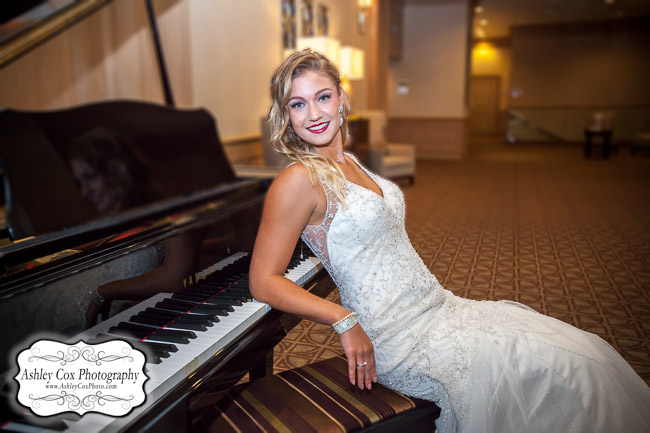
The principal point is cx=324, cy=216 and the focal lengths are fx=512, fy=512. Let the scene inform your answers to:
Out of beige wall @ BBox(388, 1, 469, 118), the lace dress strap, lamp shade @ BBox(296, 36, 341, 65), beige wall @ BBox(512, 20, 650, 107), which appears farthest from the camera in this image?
beige wall @ BBox(512, 20, 650, 107)

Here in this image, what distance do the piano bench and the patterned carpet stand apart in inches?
22.2

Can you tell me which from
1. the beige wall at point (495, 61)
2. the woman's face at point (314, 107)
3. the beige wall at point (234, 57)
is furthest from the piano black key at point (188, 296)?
the beige wall at point (495, 61)

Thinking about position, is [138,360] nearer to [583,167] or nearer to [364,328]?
[364,328]

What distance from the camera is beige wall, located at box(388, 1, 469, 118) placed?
11.0 metres

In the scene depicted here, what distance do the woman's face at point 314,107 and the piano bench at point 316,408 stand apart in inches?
24.2

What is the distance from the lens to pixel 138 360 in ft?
2.85

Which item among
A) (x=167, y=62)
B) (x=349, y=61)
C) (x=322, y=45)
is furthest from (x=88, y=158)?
(x=349, y=61)

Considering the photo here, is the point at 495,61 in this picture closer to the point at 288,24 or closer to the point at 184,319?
the point at 288,24

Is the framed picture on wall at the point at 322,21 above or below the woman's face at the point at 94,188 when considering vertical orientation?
above

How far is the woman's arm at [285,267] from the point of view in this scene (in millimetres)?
1160

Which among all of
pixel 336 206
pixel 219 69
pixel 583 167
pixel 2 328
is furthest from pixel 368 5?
pixel 2 328

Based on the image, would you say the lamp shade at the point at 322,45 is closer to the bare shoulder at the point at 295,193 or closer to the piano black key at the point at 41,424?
the bare shoulder at the point at 295,193

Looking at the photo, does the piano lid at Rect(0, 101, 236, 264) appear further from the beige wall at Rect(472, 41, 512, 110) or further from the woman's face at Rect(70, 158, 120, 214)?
the beige wall at Rect(472, 41, 512, 110)

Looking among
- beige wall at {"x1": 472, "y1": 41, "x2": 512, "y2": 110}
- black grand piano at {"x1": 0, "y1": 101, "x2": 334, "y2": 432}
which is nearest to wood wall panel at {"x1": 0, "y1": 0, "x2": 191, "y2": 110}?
black grand piano at {"x1": 0, "y1": 101, "x2": 334, "y2": 432}
